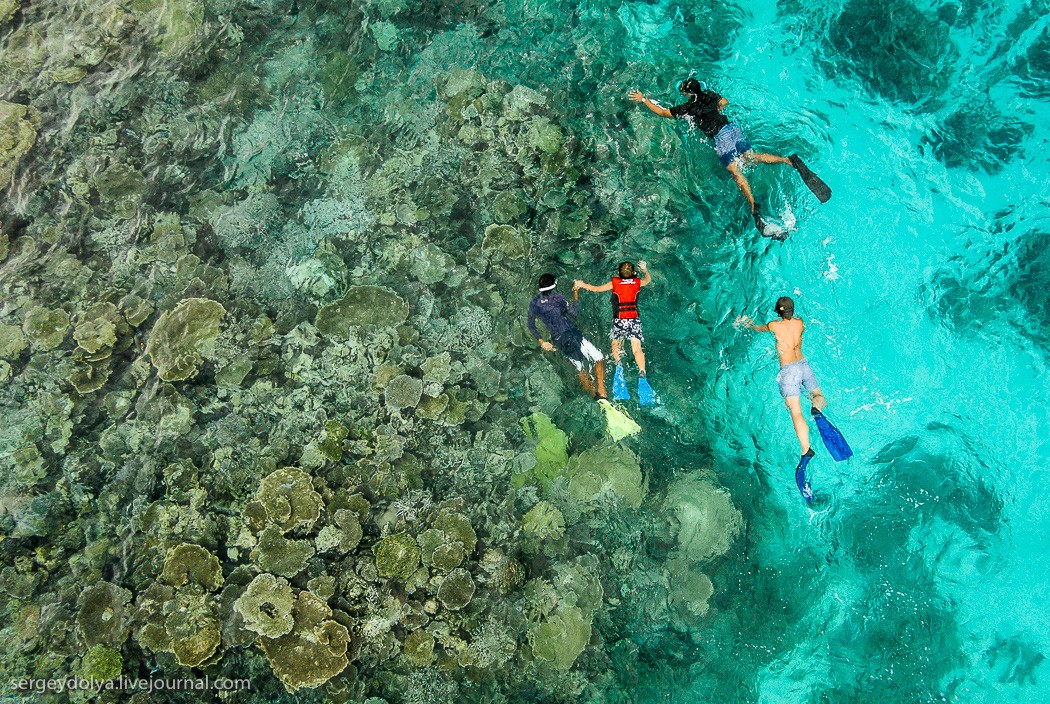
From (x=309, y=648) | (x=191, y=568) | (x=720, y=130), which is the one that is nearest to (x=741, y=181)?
(x=720, y=130)

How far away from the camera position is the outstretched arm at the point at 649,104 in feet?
20.4

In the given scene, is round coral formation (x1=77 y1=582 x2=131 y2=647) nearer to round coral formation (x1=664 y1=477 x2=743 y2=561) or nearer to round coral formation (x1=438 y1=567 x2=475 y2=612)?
round coral formation (x1=438 y1=567 x2=475 y2=612)

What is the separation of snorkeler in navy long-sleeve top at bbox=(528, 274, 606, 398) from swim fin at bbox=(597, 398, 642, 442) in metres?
0.18

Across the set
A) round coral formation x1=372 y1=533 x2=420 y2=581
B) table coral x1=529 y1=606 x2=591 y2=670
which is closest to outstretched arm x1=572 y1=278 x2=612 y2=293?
round coral formation x1=372 y1=533 x2=420 y2=581

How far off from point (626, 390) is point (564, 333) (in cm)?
83

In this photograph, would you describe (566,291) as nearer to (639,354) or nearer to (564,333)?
(564,333)

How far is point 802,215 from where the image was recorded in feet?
20.5

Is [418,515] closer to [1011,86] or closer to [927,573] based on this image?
[927,573]

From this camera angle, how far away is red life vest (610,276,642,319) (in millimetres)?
5602

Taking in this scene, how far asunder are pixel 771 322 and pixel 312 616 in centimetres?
469

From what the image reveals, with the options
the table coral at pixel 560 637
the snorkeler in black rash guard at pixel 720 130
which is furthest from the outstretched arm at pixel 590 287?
the table coral at pixel 560 637

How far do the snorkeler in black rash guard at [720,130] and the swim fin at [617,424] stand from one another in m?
2.34

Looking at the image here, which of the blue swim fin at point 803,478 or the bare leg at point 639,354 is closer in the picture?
the blue swim fin at point 803,478

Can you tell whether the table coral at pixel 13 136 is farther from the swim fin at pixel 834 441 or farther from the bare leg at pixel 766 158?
the swim fin at pixel 834 441
